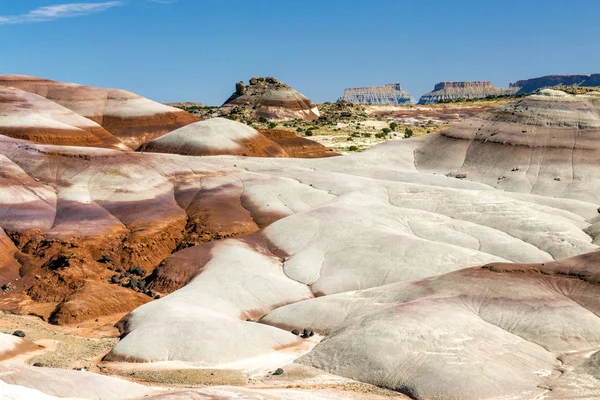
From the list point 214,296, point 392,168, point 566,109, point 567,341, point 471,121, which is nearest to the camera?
point 567,341

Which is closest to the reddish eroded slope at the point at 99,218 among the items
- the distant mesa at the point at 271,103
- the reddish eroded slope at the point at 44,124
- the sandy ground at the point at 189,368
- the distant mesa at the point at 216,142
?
the sandy ground at the point at 189,368

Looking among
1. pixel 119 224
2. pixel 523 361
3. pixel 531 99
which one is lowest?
pixel 523 361

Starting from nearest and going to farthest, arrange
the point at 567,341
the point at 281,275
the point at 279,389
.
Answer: the point at 279,389, the point at 567,341, the point at 281,275

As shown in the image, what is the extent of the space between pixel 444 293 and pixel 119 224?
2566cm

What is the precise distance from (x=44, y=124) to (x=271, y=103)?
261 feet

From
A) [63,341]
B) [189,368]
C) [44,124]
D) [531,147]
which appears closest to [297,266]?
[63,341]

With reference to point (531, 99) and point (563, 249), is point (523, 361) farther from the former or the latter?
point (531, 99)

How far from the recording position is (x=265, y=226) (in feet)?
183

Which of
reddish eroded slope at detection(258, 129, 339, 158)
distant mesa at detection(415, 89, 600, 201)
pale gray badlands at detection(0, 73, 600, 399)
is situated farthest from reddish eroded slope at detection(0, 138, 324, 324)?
distant mesa at detection(415, 89, 600, 201)

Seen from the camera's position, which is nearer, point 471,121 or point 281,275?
point 281,275

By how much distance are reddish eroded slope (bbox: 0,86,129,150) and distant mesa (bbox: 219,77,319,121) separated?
6654cm

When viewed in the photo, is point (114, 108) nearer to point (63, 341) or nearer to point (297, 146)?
point (297, 146)

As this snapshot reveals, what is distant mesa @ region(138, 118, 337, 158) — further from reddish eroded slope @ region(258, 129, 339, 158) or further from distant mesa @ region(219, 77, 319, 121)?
distant mesa @ region(219, 77, 319, 121)

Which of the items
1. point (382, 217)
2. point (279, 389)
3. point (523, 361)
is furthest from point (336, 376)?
point (382, 217)
